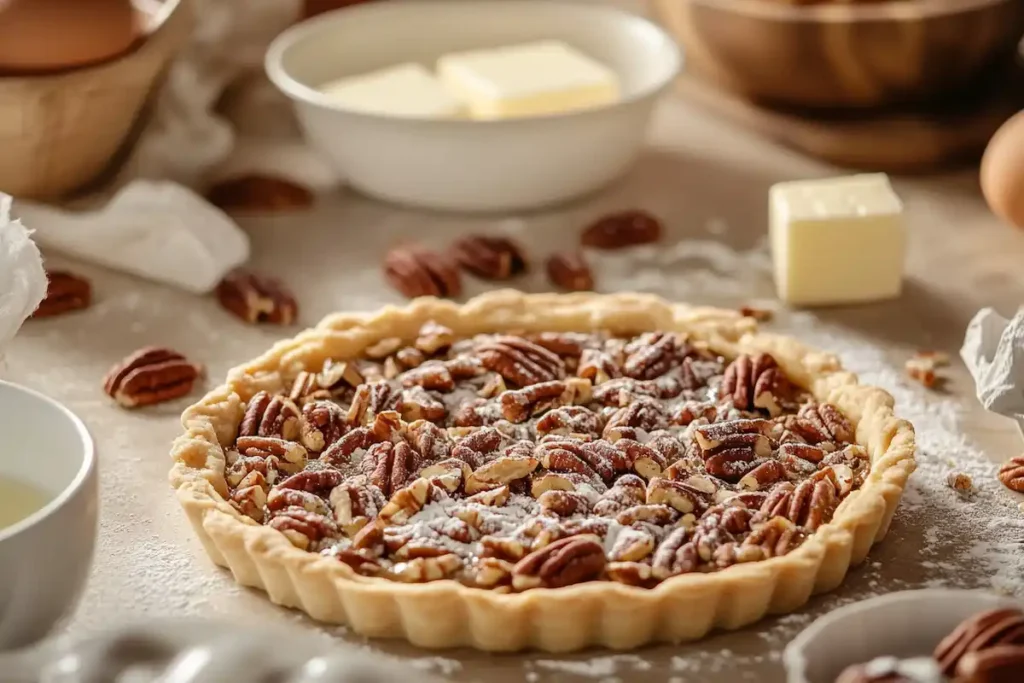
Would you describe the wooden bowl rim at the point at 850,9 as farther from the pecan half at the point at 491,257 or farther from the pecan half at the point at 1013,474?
the pecan half at the point at 1013,474

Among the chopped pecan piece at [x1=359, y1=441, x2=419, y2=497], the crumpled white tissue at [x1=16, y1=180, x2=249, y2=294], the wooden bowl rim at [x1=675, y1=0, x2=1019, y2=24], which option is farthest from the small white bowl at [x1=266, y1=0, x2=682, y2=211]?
the chopped pecan piece at [x1=359, y1=441, x2=419, y2=497]

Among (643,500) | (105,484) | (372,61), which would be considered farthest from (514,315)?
(372,61)

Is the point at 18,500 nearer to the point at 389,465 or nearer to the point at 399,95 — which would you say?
the point at 389,465

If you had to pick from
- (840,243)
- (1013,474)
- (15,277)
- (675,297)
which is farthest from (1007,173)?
(15,277)

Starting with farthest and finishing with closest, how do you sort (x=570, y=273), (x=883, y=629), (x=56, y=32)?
(x=570, y=273)
(x=56, y=32)
(x=883, y=629)

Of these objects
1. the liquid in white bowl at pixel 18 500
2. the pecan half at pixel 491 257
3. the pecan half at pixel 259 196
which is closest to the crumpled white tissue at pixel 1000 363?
the pecan half at pixel 491 257

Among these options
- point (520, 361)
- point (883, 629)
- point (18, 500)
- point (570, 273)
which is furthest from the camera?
point (570, 273)

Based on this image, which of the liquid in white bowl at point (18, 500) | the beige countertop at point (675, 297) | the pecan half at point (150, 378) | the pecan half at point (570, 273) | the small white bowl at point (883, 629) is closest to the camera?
the small white bowl at point (883, 629)

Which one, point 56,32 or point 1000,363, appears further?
point 56,32

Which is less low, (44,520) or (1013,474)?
(44,520)
